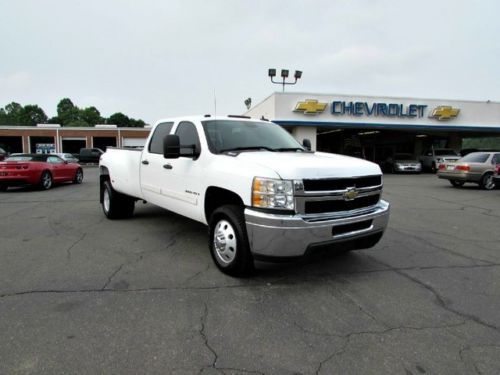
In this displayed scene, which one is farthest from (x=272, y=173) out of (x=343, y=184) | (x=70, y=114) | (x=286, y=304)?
(x=70, y=114)

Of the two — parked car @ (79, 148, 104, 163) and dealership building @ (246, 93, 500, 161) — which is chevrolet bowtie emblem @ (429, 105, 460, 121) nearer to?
dealership building @ (246, 93, 500, 161)

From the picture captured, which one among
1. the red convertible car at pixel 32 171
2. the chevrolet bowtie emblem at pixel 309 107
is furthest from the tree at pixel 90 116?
the red convertible car at pixel 32 171

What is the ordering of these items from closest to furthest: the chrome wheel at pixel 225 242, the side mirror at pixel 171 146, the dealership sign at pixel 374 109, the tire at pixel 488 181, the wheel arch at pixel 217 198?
the chrome wheel at pixel 225 242
the wheel arch at pixel 217 198
the side mirror at pixel 171 146
the tire at pixel 488 181
the dealership sign at pixel 374 109

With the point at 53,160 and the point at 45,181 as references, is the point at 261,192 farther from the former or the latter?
the point at 53,160

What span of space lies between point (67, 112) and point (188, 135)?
13600 centimetres

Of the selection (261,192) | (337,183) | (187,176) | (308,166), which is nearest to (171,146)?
(187,176)

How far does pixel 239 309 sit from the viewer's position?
349cm

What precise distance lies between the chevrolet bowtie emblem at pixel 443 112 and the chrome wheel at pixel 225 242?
86.1 ft

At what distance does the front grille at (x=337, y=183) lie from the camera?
3.83m

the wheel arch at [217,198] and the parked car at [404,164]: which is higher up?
the wheel arch at [217,198]

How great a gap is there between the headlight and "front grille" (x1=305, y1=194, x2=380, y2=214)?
0.75 ft

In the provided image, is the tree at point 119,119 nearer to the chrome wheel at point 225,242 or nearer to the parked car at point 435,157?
the parked car at point 435,157

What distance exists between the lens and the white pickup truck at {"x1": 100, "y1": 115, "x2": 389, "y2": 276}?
373 centimetres

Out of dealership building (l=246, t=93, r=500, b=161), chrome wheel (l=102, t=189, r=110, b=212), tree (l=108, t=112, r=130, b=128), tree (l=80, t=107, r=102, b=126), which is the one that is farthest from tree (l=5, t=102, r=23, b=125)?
chrome wheel (l=102, t=189, r=110, b=212)
